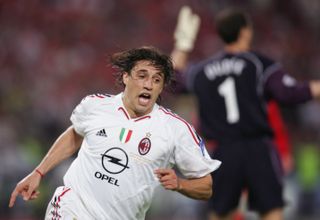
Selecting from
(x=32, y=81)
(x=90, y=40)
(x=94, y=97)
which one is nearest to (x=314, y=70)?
(x=90, y=40)

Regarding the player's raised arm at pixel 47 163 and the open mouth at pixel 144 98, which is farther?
the player's raised arm at pixel 47 163

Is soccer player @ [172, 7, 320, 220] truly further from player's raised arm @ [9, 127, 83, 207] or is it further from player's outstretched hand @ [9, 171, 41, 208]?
player's outstretched hand @ [9, 171, 41, 208]

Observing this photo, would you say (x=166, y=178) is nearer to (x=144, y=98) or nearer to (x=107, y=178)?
(x=107, y=178)

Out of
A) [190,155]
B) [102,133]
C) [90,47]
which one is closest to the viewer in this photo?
[190,155]

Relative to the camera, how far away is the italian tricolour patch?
16.6ft

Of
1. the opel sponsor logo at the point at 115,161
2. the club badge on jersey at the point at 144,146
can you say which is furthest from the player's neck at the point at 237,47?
the opel sponsor logo at the point at 115,161

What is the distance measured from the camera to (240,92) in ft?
23.0

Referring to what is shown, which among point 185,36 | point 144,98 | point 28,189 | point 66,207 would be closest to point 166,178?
point 144,98

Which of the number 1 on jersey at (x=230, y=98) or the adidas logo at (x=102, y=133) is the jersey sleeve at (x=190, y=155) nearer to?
the adidas logo at (x=102, y=133)

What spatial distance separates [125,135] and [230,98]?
2.17 m

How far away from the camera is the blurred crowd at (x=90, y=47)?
1581cm

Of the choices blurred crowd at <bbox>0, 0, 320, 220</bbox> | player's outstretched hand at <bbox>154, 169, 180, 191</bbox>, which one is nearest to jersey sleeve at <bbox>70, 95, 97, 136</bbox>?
player's outstretched hand at <bbox>154, 169, 180, 191</bbox>

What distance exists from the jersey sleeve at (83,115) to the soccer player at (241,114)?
2.04 m

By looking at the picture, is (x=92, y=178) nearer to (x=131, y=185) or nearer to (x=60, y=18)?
(x=131, y=185)
